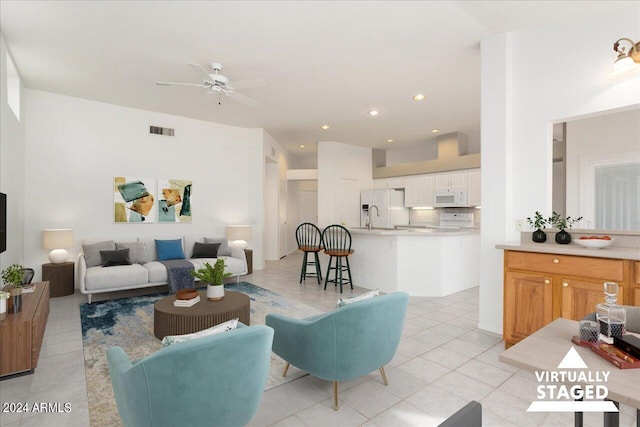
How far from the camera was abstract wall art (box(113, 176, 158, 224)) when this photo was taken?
18.3ft

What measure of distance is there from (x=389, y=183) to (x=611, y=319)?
7.38m

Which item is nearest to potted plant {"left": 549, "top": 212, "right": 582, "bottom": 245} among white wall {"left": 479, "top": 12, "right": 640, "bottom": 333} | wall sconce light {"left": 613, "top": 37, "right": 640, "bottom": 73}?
white wall {"left": 479, "top": 12, "right": 640, "bottom": 333}

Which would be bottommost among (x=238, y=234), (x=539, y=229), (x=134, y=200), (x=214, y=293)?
(x=214, y=293)

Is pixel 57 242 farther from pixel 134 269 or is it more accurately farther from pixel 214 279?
pixel 214 279

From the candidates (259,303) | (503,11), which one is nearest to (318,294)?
(259,303)

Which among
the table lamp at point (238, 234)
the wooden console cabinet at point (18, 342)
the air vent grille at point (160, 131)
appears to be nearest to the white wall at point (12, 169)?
the wooden console cabinet at point (18, 342)

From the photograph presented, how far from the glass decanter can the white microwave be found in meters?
5.97

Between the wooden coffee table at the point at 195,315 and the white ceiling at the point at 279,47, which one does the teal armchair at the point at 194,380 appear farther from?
the white ceiling at the point at 279,47

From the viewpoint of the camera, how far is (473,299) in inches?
187

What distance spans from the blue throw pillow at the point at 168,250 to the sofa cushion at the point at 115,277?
599 millimetres

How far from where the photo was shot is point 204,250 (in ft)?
18.7

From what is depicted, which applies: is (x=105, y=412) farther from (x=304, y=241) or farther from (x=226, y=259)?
(x=304, y=241)

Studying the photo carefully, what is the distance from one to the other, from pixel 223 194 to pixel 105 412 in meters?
5.06

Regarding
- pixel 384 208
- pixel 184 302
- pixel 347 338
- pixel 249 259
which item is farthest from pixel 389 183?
pixel 347 338
